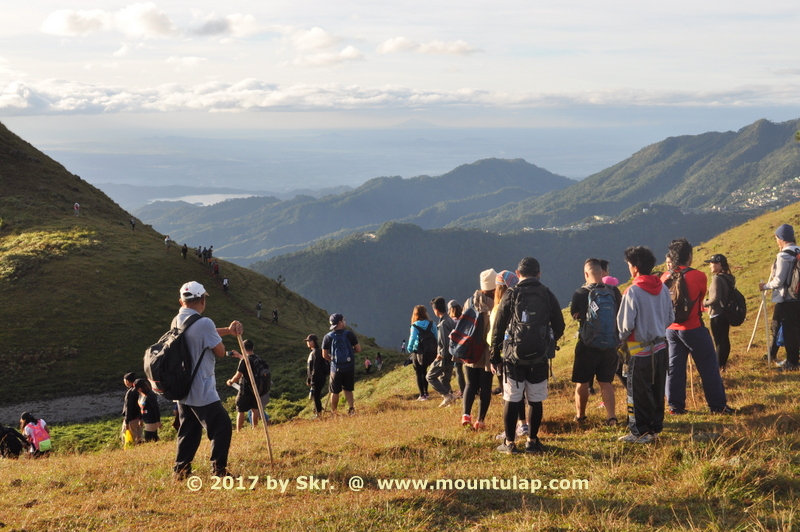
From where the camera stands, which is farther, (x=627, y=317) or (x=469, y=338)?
(x=469, y=338)

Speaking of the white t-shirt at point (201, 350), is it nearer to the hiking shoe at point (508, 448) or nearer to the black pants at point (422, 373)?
the hiking shoe at point (508, 448)

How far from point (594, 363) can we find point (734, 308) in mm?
3785

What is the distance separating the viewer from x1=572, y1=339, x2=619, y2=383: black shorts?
8.59 m

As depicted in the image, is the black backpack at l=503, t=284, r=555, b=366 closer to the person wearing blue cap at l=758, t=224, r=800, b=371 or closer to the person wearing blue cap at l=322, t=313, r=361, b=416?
the person wearing blue cap at l=758, t=224, r=800, b=371

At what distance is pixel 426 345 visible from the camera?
14.3 m

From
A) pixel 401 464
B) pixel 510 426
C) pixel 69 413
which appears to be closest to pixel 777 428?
pixel 510 426

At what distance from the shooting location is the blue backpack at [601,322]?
8.40m

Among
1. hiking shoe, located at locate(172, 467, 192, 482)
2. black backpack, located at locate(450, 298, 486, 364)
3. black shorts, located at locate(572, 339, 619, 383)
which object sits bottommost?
hiking shoe, located at locate(172, 467, 192, 482)

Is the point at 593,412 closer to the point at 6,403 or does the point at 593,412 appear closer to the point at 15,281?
the point at 6,403

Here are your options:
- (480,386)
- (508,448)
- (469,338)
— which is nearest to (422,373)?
(480,386)

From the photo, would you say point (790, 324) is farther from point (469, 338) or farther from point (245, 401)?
point (245, 401)

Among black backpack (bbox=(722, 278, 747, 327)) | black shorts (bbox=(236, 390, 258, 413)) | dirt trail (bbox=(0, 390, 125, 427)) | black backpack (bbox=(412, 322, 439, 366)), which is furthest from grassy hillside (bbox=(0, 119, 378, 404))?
black backpack (bbox=(722, 278, 747, 327))

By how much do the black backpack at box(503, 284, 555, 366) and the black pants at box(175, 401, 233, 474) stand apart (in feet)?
12.5

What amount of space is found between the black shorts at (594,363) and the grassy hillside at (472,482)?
0.81m
